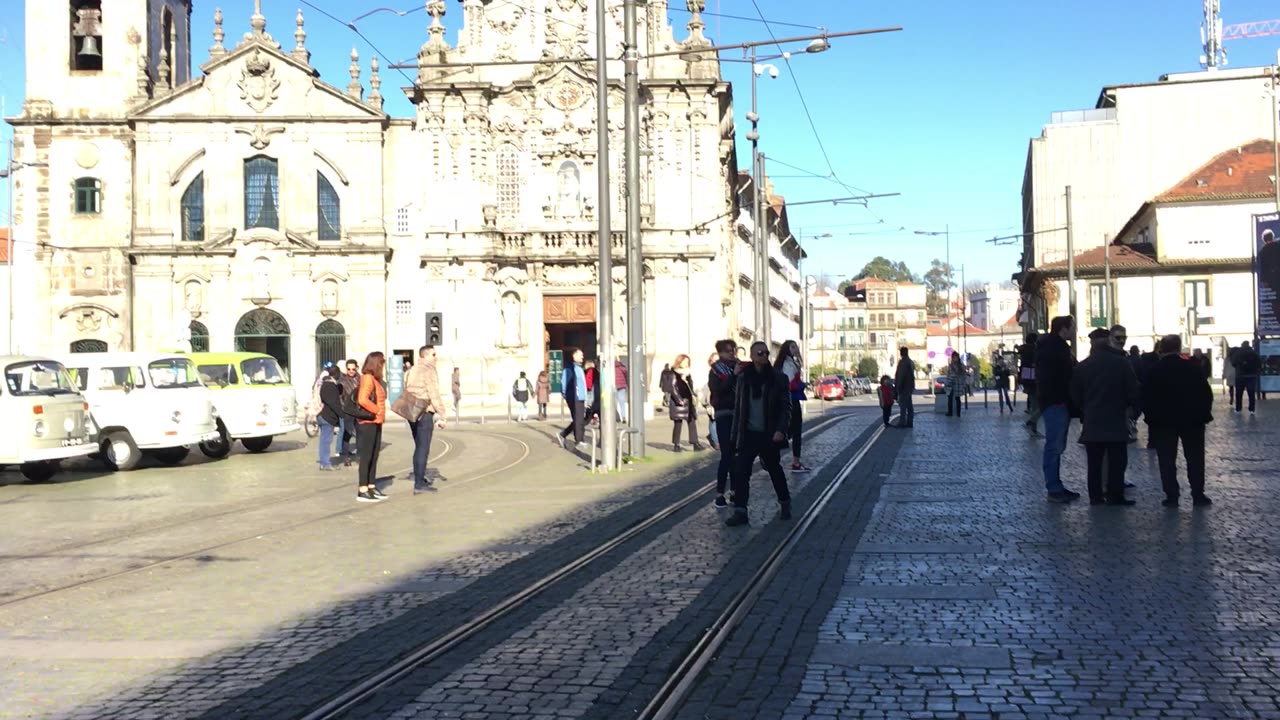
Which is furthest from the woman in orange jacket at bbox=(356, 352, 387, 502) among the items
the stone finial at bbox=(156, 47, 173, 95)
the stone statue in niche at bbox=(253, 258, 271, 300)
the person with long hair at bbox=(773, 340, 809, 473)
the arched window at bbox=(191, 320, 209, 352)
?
the stone finial at bbox=(156, 47, 173, 95)

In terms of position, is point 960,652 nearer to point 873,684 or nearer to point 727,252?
point 873,684

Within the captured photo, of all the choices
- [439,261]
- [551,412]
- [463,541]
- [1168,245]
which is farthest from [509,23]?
[463,541]

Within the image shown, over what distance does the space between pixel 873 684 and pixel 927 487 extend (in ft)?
34.6

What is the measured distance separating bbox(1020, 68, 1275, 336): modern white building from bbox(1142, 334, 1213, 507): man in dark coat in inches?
2270

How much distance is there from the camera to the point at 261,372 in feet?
92.6

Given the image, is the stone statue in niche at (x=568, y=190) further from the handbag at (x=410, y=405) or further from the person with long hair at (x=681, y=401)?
the handbag at (x=410, y=405)

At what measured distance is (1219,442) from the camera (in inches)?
944

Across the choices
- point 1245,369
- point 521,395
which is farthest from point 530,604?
point 521,395

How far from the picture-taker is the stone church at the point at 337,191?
176 feet

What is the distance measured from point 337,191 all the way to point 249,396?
28.5 metres

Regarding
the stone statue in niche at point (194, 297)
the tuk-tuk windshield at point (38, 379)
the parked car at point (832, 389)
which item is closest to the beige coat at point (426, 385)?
the tuk-tuk windshield at point (38, 379)

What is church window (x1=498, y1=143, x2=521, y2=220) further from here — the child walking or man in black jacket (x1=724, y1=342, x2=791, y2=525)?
man in black jacket (x1=724, y1=342, x2=791, y2=525)

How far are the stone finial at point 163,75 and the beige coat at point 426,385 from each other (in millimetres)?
41219

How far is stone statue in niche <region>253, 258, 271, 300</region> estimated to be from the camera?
53656 mm
